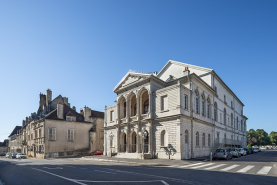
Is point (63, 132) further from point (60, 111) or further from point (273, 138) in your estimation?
point (273, 138)

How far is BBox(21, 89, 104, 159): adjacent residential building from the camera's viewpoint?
136 ft

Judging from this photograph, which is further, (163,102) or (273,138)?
(273,138)

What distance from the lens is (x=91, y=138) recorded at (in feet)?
156

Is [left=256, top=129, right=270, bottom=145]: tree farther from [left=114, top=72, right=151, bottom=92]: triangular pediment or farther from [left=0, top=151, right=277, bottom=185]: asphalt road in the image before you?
[left=0, top=151, right=277, bottom=185]: asphalt road

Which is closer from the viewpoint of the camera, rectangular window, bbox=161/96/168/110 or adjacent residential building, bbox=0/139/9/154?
rectangular window, bbox=161/96/168/110

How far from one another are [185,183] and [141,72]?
2211cm

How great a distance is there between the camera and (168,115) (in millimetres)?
26516

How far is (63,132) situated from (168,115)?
26190 mm

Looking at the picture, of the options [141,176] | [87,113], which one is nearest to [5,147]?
[87,113]

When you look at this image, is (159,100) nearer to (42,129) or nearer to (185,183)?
(185,183)

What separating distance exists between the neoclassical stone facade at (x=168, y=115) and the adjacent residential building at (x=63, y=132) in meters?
11.5

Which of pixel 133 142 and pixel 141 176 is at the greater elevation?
pixel 141 176

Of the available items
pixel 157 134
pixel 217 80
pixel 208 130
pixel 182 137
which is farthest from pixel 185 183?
pixel 217 80

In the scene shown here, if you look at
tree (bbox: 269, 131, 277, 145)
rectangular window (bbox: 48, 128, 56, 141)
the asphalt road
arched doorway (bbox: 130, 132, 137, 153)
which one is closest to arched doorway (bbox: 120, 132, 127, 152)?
arched doorway (bbox: 130, 132, 137, 153)
